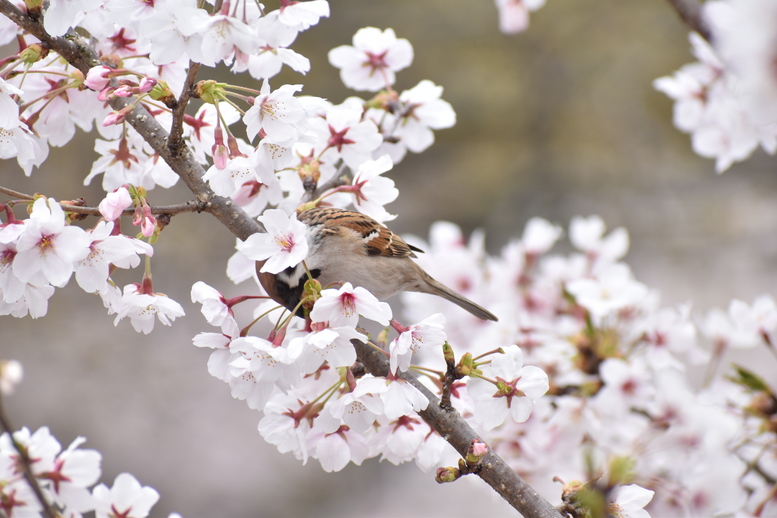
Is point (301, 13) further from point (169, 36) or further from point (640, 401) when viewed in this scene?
point (640, 401)

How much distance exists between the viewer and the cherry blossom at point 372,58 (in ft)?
4.09

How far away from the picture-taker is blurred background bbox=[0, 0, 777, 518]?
3.64m

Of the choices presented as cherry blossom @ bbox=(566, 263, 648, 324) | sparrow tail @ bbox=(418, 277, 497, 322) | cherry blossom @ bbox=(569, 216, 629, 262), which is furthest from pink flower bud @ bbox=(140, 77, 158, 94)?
cherry blossom @ bbox=(569, 216, 629, 262)

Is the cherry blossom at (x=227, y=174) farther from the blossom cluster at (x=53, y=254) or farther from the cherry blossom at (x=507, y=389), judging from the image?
the cherry blossom at (x=507, y=389)

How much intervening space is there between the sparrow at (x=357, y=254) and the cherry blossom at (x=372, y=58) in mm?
244

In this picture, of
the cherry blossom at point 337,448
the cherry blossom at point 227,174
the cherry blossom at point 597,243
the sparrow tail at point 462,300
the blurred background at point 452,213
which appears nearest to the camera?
the cherry blossom at point 227,174

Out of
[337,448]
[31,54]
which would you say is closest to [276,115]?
[31,54]

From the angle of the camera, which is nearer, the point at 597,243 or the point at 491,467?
the point at 491,467

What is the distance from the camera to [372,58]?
1.26 meters

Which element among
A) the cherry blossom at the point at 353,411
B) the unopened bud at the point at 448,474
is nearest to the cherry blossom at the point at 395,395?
the cherry blossom at the point at 353,411

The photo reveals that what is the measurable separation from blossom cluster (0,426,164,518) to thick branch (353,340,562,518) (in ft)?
1.28

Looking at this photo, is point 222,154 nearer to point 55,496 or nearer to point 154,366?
point 55,496

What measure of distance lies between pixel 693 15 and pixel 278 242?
0.57 metres

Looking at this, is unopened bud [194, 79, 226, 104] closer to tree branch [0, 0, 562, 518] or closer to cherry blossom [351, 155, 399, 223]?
tree branch [0, 0, 562, 518]
